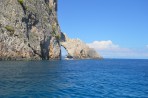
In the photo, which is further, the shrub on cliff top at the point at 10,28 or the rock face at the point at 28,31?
the shrub on cliff top at the point at 10,28

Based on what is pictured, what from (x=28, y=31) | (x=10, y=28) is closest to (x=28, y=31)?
(x=28, y=31)

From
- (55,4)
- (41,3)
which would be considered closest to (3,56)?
(41,3)

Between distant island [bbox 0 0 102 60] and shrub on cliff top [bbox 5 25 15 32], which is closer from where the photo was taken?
distant island [bbox 0 0 102 60]

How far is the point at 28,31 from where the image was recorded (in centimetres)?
13650

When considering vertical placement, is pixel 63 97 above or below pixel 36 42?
below

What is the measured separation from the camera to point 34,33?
458ft

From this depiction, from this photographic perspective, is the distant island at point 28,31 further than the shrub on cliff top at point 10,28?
No

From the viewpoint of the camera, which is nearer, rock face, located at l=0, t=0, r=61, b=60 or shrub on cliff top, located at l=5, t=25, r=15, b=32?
rock face, located at l=0, t=0, r=61, b=60

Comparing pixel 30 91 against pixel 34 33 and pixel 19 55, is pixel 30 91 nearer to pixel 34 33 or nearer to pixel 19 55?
pixel 19 55

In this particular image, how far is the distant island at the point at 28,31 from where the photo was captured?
122m

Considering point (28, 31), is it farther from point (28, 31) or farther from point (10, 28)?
point (10, 28)

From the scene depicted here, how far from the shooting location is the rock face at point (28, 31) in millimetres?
121750

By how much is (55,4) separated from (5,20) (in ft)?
182

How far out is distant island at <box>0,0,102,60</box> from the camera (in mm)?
121750
